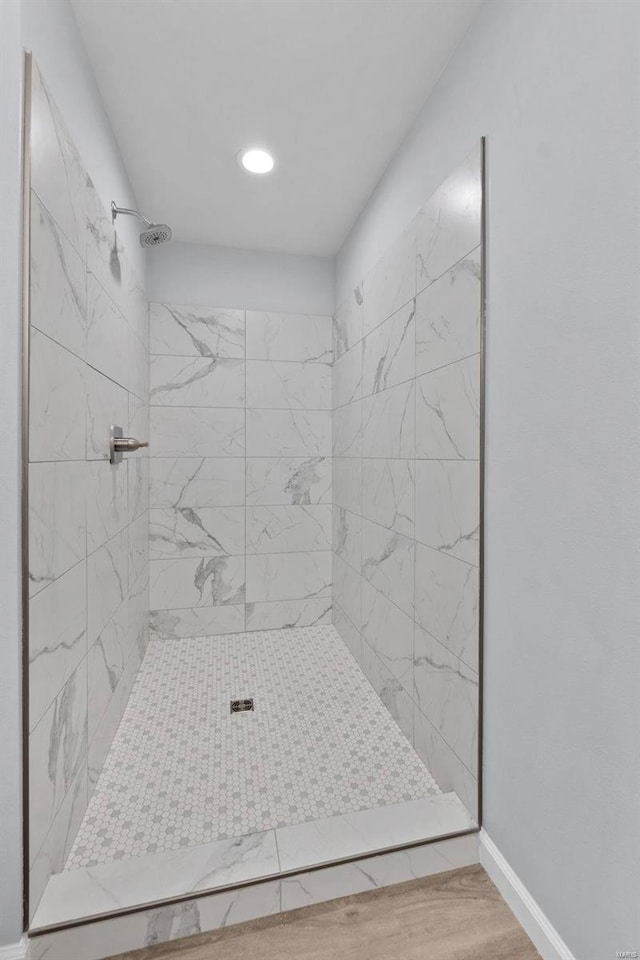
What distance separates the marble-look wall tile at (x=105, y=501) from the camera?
1448 millimetres

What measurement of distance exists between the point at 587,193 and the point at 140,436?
2.04 meters

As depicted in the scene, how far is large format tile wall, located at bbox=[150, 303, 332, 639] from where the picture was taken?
2584 mm

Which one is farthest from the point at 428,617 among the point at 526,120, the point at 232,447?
the point at 232,447

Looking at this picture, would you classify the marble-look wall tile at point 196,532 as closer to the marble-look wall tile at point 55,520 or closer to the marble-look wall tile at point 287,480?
the marble-look wall tile at point 287,480

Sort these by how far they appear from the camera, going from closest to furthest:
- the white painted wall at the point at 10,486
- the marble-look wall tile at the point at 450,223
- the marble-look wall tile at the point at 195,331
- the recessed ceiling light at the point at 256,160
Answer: the white painted wall at the point at 10,486 < the marble-look wall tile at the point at 450,223 < the recessed ceiling light at the point at 256,160 < the marble-look wall tile at the point at 195,331

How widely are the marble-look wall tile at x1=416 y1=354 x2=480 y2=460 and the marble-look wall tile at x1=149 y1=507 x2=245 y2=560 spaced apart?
4.68 ft

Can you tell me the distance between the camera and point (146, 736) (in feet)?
5.65

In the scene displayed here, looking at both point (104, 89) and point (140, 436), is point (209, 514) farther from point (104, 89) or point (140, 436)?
point (104, 89)

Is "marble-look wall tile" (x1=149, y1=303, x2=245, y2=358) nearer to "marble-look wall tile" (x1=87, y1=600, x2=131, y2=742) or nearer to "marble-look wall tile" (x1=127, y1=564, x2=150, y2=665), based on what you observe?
"marble-look wall tile" (x1=127, y1=564, x2=150, y2=665)

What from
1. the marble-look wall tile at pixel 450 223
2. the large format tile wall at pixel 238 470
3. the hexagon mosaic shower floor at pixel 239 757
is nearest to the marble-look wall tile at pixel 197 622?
the large format tile wall at pixel 238 470

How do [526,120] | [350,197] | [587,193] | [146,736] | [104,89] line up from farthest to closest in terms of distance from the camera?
[350,197] → [146,736] → [104,89] → [526,120] → [587,193]

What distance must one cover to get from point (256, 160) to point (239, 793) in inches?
92.5

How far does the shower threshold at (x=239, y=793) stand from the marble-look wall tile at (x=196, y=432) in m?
1.18

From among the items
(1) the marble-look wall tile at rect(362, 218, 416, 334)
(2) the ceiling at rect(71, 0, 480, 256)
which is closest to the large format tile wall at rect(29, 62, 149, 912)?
(2) the ceiling at rect(71, 0, 480, 256)
